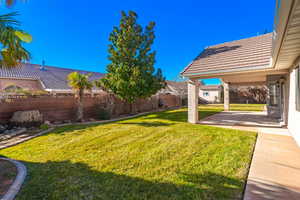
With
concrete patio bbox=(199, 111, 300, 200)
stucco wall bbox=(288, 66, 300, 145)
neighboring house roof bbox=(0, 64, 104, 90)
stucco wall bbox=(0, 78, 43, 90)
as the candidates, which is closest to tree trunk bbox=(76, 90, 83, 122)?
neighboring house roof bbox=(0, 64, 104, 90)

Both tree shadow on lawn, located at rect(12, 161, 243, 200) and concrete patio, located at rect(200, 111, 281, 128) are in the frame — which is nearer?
tree shadow on lawn, located at rect(12, 161, 243, 200)

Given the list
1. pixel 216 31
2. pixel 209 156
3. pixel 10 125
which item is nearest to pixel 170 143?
pixel 209 156

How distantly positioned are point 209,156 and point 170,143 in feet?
4.66

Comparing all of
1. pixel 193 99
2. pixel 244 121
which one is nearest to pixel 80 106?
pixel 193 99

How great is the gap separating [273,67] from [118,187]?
7081 millimetres

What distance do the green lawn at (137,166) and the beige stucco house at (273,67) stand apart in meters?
2.55

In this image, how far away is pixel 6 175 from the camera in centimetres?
296

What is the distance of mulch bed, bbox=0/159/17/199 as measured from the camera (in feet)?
8.39

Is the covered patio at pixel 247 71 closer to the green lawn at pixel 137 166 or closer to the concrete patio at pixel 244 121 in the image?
the concrete patio at pixel 244 121

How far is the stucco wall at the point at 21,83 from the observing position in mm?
13086

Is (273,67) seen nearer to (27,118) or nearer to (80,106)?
(80,106)

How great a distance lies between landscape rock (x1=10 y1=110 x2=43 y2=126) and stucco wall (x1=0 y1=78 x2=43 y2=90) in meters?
8.73

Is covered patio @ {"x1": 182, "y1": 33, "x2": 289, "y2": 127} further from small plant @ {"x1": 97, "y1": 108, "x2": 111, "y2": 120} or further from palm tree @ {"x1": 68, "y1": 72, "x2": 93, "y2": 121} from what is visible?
palm tree @ {"x1": 68, "y1": 72, "x2": 93, "y2": 121}

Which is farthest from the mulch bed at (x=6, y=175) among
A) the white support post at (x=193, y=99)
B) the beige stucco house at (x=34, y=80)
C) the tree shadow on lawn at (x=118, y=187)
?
the beige stucco house at (x=34, y=80)
